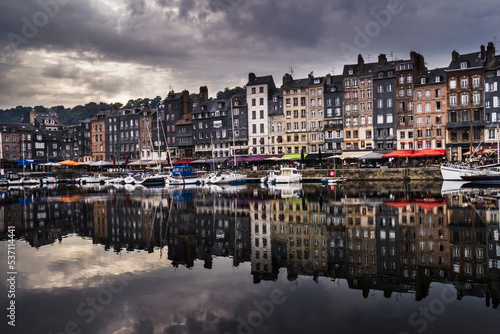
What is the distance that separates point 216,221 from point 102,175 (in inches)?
2642

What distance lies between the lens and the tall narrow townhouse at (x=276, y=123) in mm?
84188

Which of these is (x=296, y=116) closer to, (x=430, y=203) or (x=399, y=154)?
(x=399, y=154)

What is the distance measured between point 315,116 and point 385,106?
13.6m

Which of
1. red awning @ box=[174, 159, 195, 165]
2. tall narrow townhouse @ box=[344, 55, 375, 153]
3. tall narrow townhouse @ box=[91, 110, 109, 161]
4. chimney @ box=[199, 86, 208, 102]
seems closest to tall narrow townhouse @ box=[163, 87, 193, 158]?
chimney @ box=[199, 86, 208, 102]

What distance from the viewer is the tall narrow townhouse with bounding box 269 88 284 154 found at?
84188 millimetres

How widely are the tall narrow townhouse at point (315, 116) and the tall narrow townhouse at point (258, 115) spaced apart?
29.7 ft

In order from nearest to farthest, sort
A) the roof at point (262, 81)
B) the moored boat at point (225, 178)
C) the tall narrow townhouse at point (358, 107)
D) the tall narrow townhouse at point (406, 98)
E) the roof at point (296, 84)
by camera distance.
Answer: the moored boat at point (225, 178) → the tall narrow townhouse at point (406, 98) → the tall narrow townhouse at point (358, 107) → the roof at point (296, 84) → the roof at point (262, 81)

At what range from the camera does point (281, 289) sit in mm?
13047

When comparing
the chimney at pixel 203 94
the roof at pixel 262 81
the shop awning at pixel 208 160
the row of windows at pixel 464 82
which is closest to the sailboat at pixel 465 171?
the row of windows at pixel 464 82

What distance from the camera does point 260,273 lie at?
14992mm

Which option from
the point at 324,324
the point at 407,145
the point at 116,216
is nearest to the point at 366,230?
the point at 324,324

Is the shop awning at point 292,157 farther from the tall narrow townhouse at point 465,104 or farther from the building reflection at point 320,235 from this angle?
the building reflection at point 320,235

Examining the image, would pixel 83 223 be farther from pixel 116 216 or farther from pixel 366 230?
pixel 366 230

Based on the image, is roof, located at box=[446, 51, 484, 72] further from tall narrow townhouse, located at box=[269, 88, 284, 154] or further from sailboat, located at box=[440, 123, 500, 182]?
tall narrow townhouse, located at box=[269, 88, 284, 154]
